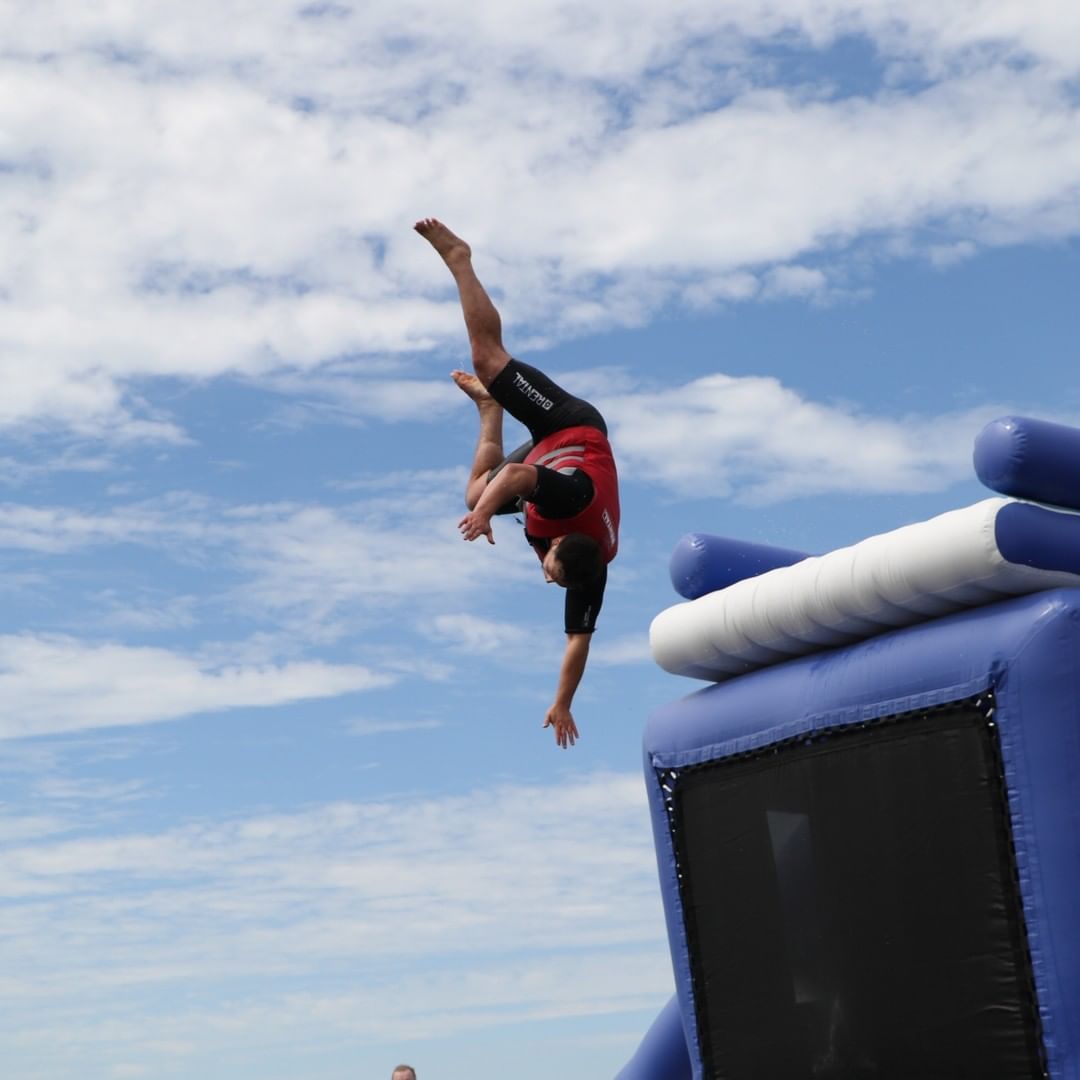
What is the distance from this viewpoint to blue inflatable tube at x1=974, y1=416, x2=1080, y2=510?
5148 millimetres

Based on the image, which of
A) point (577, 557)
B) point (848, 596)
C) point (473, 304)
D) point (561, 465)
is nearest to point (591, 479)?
point (561, 465)

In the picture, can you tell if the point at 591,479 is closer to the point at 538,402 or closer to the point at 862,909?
the point at 538,402

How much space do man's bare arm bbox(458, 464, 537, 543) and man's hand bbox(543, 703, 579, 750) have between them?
93 cm

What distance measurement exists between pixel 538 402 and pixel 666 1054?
278 centimetres

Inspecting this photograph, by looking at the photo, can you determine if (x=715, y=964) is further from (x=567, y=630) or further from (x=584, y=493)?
(x=584, y=493)

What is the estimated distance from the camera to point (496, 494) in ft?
19.7

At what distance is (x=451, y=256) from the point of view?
257 inches

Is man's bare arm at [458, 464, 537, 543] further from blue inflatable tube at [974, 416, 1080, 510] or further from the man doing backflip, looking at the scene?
blue inflatable tube at [974, 416, 1080, 510]

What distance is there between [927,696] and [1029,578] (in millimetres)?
509

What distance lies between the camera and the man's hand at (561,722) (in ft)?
21.5

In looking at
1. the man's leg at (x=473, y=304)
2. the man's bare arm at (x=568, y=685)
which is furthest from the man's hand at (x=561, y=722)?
the man's leg at (x=473, y=304)

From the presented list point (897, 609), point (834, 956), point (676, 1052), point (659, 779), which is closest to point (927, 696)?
point (897, 609)

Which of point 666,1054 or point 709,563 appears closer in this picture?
point 709,563

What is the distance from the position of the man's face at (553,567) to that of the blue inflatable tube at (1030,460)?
177 cm
